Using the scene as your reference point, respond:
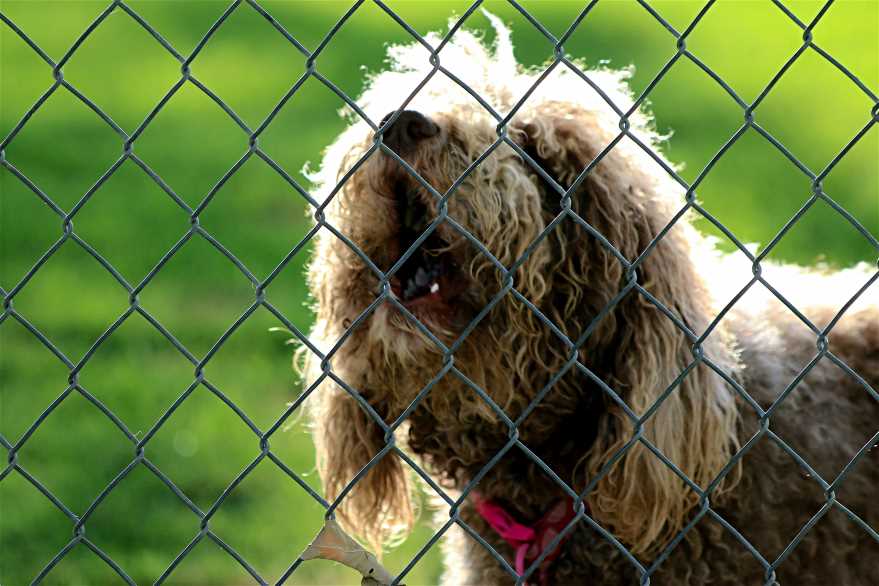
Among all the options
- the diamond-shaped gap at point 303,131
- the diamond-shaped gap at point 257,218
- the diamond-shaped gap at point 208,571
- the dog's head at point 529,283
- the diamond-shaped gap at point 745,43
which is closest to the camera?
the dog's head at point 529,283

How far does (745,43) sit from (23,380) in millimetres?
7478

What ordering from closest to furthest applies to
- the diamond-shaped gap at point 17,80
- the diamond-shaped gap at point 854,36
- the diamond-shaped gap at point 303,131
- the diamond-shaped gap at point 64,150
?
the diamond-shaped gap at point 64,150 → the diamond-shaped gap at point 303,131 → the diamond-shaped gap at point 17,80 → the diamond-shaped gap at point 854,36

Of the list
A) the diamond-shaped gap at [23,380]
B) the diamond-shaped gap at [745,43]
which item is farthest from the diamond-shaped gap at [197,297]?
the diamond-shaped gap at [745,43]

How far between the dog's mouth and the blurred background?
5.31 feet

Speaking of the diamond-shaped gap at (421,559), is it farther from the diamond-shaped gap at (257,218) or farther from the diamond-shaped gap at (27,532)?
the diamond-shaped gap at (257,218)

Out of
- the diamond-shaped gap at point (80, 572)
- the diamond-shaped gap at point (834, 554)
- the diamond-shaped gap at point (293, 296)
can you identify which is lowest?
the diamond-shaped gap at point (80, 572)

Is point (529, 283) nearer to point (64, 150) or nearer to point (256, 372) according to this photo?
point (256, 372)

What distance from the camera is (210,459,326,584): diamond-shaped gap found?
4.67 m

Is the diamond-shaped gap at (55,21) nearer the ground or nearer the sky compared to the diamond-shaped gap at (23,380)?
nearer the sky

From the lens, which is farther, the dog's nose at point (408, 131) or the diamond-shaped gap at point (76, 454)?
the diamond-shaped gap at point (76, 454)

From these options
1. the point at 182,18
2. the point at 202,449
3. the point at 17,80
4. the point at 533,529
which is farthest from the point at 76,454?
the point at 182,18

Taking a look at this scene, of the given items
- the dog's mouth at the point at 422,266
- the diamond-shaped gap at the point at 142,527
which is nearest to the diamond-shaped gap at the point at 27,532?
the diamond-shaped gap at the point at 142,527

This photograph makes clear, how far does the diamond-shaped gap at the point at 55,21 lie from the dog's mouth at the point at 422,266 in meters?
8.28

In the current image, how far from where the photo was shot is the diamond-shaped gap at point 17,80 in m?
9.52
